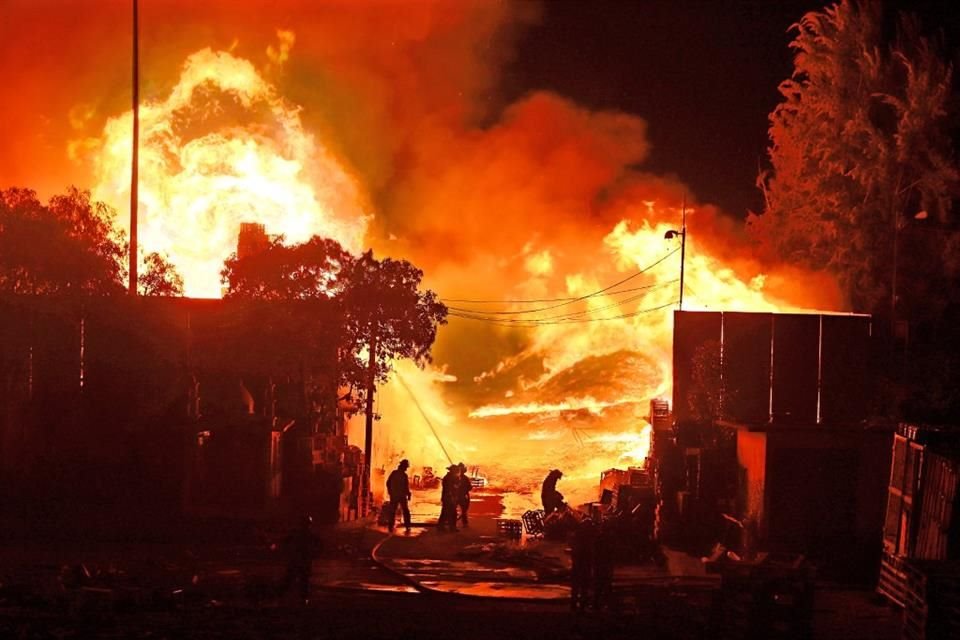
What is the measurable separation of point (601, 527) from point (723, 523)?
779 cm

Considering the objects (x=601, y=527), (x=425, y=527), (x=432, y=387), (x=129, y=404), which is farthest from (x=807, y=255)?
(x=601, y=527)

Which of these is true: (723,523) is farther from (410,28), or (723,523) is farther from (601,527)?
(410,28)

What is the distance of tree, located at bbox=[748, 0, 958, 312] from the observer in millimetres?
35062

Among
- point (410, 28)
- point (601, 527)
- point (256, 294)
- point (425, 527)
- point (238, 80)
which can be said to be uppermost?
point (410, 28)

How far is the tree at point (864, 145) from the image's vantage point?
35.1 metres

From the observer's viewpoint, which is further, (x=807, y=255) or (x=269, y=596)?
(x=807, y=255)

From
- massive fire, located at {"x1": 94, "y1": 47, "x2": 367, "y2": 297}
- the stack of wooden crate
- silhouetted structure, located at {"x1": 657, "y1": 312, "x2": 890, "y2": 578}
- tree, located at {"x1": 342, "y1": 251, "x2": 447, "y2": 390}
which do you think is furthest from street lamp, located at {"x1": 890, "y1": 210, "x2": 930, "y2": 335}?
massive fire, located at {"x1": 94, "y1": 47, "x2": 367, "y2": 297}

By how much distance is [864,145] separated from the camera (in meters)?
36.5

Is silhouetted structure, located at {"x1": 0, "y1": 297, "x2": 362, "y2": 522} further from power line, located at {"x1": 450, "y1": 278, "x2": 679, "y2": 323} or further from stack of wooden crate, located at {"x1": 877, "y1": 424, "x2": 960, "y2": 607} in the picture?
power line, located at {"x1": 450, "y1": 278, "x2": 679, "y2": 323}

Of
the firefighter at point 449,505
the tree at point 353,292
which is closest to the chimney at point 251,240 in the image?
the tree at point 353,292

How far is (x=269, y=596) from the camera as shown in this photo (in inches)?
642

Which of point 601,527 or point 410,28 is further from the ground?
point 410,28

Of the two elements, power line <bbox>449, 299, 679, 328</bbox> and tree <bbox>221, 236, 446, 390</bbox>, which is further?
power line <bbox>449, 299, 679, 328</bbox>

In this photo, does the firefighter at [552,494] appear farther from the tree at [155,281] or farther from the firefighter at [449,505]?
the tree at [155,281]
